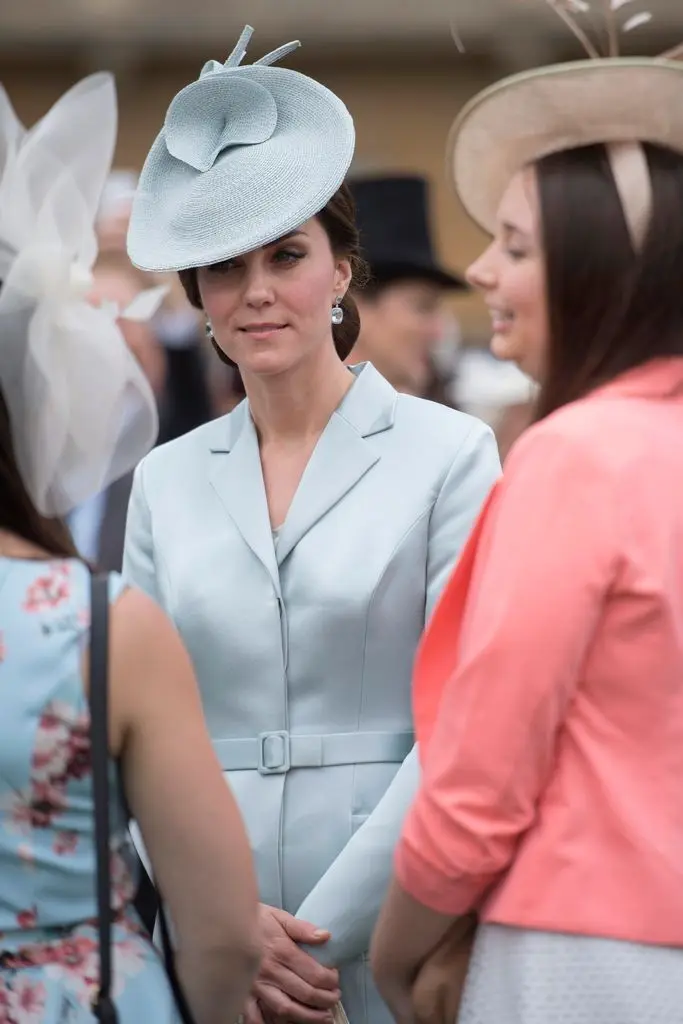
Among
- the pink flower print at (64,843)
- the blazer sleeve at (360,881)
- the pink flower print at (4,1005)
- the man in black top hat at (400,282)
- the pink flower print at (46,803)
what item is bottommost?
the man in black top hat at (400,282)

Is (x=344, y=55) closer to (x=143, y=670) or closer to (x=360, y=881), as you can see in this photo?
(x=360, y=881)

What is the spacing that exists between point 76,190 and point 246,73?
2.30 ft

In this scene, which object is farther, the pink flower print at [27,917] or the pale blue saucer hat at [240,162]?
the pale blue saucer hat at [240,162]

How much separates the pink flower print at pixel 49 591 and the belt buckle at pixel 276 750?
2.72ft

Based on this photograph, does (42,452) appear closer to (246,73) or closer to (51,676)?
(51,676)

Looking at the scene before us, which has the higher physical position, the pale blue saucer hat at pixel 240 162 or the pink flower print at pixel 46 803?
the pale blue saucer hat at pixel 240 162

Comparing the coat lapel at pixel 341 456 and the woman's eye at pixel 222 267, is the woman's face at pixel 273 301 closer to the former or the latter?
the woman's eye at pixel 222 267

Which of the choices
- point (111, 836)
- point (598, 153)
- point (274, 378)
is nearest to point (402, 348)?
point (274, 378)

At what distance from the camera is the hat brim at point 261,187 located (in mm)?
2703

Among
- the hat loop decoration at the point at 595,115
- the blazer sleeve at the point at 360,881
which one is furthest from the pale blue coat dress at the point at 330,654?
the hat loop decoration at the point at 595,115

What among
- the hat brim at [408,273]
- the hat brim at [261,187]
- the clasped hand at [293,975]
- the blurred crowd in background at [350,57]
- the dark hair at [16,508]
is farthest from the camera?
the blurred crowd in background at [350,57]

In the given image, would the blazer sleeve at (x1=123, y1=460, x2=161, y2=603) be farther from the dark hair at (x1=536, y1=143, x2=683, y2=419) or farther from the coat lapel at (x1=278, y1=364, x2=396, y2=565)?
the dark hair at (x1=536, y1=143, x2=683, y2=419)

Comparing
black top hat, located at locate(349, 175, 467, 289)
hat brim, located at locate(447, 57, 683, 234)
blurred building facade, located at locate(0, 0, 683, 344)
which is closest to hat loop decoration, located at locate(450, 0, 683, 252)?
hat brim, located at locate(447, 57, 683, 234)

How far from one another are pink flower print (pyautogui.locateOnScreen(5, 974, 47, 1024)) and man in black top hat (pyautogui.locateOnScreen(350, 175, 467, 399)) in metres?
3.05
